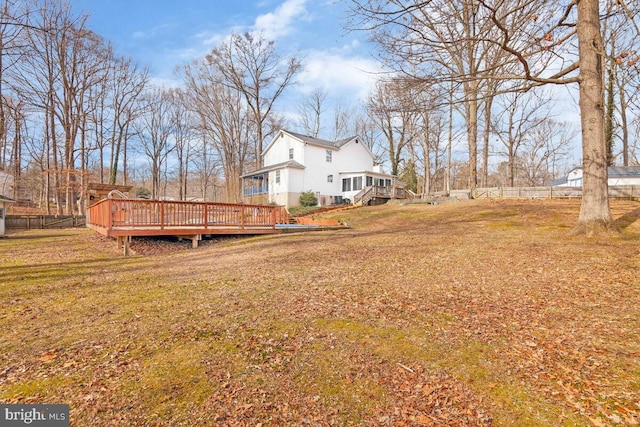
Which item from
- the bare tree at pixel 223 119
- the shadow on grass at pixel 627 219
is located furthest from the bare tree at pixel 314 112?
the shadow on grass at pixel 627 219

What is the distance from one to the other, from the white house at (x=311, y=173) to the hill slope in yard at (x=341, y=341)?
67.9 feet

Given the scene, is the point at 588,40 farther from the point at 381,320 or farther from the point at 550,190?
the point at 550,190

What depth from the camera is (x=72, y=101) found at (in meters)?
22.8

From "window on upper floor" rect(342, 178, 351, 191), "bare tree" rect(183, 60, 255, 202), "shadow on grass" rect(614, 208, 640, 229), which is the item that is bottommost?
"shadow on grass" rect(614, 208, 640, 229)

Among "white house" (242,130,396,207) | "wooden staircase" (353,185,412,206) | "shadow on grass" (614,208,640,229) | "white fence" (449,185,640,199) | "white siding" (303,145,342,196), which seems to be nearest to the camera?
"shadow on grass" (614,208,640,229)

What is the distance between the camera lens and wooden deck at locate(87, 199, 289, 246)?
9.40 m

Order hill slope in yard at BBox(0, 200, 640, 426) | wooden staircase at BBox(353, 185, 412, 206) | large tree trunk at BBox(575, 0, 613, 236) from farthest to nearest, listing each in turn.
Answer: wooden staircase at BBox(353, 185, 412, 206), large tree trunk at BBox(575, 0, 613, 236), hill slope in yard at BBox(0, 200, 640, 426)

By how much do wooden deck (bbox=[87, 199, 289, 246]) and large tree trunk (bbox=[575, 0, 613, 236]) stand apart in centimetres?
1020

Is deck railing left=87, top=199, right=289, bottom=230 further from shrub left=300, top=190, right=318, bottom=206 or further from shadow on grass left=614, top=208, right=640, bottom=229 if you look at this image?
shrub left=300, top=190, right=318, bottom=206

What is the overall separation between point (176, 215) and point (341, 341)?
8.78 metres

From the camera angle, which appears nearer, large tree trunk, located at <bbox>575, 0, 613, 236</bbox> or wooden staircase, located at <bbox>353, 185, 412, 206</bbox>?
large tree trunk, located at <bbox>575, 0, 613, 236</bbox>

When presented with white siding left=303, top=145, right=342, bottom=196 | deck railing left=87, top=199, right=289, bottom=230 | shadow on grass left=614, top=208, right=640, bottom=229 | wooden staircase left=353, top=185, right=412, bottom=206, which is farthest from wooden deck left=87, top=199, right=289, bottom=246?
white siding left=303, top=145, right=342, bottom=196

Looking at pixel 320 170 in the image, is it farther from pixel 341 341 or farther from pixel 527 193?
pixel 341 341

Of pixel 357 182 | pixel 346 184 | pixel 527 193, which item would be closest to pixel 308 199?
pixel 346 184
